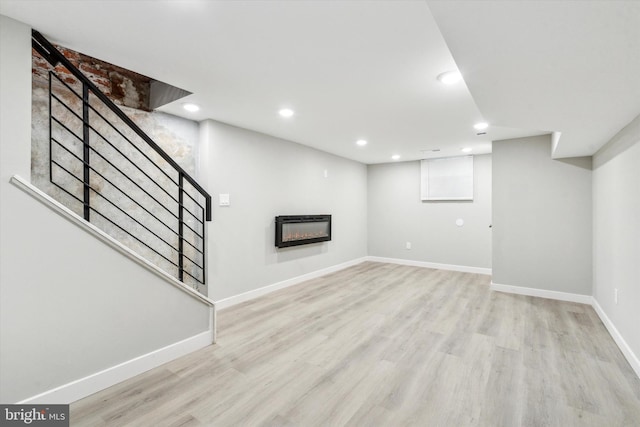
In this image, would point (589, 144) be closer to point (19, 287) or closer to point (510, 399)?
point (510, 399)

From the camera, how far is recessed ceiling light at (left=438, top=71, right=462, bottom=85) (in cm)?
220

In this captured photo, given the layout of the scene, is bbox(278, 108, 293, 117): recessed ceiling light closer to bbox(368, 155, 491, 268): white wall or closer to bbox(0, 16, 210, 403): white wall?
Result: bbox(0, 16, 210, 403): white wall

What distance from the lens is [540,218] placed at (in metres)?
4.03

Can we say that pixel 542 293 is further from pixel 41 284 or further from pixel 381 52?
pixel 41 284

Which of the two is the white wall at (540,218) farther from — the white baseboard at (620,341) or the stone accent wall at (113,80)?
the stone accent wall at (113,80)

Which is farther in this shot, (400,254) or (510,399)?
(400,254)

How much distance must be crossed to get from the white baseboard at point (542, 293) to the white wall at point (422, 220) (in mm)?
1125

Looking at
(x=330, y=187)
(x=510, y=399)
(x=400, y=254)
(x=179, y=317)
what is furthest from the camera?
(x=400, y=254)

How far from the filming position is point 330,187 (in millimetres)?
5527

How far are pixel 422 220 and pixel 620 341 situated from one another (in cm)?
366

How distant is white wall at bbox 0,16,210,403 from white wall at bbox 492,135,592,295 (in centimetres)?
457

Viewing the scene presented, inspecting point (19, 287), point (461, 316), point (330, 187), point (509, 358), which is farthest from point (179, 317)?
point (330, 187)

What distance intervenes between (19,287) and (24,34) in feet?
4.70

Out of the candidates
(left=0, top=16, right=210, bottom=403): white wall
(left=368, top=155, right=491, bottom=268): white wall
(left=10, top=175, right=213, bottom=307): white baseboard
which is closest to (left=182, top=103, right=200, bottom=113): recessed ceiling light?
(left=0, top=16, right=210, bottom=403): white wall
